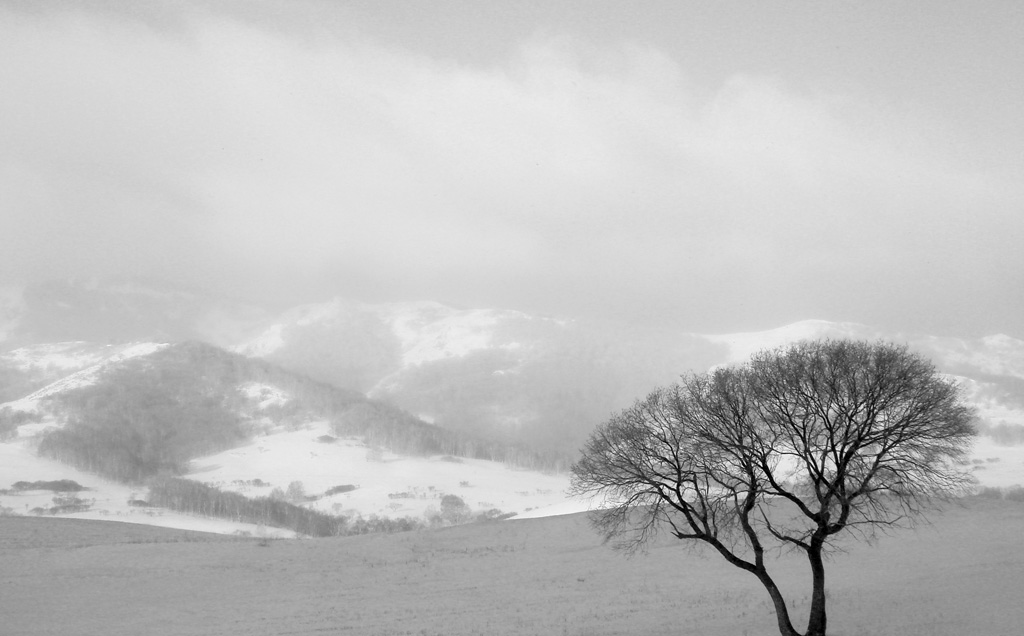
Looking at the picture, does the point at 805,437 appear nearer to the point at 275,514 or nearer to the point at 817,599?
the point at 817,599

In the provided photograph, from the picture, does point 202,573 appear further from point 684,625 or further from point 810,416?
point 810,416

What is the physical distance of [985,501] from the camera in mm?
70438

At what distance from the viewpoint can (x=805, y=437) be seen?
1191 inches

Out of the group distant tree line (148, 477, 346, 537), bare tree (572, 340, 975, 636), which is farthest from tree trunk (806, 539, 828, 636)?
distant tree line (148, 477, 346, 537)

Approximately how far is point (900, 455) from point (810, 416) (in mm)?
4076

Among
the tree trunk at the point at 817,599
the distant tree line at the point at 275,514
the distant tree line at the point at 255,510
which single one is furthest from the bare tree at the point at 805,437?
the distant tree line at the point at 255,510

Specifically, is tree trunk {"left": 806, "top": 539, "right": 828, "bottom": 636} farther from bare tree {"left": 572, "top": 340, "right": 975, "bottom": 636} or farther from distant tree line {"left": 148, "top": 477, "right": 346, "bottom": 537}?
distant tree line {"left": 148, "top": 477, "right": 346, "bottom": 537}

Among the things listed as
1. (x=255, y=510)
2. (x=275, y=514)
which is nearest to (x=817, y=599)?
(x=275, y=514)

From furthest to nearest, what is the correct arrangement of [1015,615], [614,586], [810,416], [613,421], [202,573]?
[202,573] → [614,586] → [613,421] → [1015,615] → [810,416]

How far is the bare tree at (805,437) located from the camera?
2958 cm

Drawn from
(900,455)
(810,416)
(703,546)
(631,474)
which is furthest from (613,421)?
(703,546)

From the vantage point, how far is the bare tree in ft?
97.0

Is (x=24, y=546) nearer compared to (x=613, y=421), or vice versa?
(x=613, y=421)

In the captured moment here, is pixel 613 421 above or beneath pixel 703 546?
above
